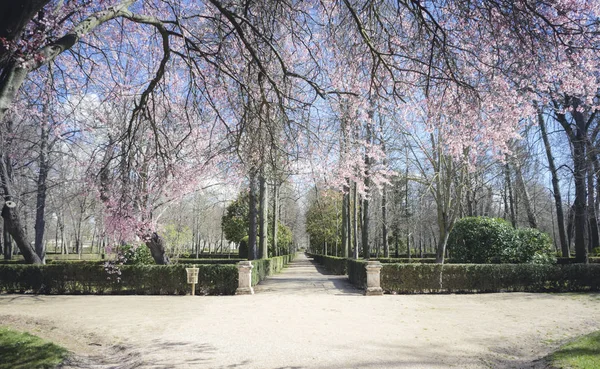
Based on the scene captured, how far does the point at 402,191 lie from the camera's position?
3388 cm

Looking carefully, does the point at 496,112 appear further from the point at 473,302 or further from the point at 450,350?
the point at 473,302

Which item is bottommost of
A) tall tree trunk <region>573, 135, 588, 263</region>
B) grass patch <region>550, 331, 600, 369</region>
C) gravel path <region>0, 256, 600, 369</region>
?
gravel path <region>0, 256, 600, 369</region>

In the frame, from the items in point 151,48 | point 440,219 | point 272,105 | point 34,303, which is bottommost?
point 34,303

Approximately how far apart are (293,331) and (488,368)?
3.20m

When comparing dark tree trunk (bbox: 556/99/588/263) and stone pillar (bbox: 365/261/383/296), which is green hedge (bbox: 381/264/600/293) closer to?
stone pillar (bbox: 365/261/383/296)

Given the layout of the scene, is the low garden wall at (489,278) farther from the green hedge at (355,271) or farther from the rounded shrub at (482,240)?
the rounded shrub at (482,240)

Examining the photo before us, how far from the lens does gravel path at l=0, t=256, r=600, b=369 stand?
5223 mm

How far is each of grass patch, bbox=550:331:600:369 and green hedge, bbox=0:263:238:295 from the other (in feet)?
30.1

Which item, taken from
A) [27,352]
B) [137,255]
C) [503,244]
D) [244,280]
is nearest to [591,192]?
[503,244]

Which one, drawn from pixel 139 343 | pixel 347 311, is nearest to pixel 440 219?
pixel 347 311

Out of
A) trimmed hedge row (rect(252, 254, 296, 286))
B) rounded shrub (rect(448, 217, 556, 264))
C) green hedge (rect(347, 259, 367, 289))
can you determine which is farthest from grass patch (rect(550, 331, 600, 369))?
trimmed hedge row (rect(252, 254, 296, 286))

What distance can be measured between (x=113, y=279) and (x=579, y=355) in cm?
1245

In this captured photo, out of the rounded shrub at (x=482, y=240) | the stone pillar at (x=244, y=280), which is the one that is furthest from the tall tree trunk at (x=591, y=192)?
the stone pillar at (x=244, y=280)

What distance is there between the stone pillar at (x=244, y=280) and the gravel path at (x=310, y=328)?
0.61 m
